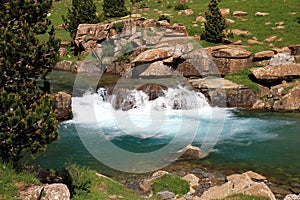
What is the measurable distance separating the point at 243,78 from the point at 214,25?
1335cm

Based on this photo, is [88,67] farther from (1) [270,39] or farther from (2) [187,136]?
(2) [187,136]

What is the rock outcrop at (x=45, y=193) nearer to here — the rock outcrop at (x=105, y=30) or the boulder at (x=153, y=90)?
the boulder at (x=153, y=90)

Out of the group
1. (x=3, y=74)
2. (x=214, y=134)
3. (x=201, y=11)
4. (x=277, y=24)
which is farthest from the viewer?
(x=201, y=11)

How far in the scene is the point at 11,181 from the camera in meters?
13.1

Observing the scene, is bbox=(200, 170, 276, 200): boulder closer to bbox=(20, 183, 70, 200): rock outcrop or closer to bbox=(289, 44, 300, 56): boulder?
bbox=(20, 183, 70, 200): rock outcrop

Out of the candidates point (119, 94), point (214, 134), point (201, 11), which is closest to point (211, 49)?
point (119, 94)

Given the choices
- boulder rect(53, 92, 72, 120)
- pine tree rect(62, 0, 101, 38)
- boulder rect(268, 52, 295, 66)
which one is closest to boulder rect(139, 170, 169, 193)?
boulder rect(53, 92, 72, 120)

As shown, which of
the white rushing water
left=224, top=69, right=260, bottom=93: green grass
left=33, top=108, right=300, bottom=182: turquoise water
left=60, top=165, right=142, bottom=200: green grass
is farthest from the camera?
left=224, top=69, right=260, bottom=93: green grass

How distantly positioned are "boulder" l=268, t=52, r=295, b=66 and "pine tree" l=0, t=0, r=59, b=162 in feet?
101

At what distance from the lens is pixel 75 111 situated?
108ft

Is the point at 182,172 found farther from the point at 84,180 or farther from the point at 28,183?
the point at 28,183

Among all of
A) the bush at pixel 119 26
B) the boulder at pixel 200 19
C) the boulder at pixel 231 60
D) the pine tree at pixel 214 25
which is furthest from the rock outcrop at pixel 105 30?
the boulder at pixel 231 60

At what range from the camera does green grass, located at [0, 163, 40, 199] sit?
12438 mm

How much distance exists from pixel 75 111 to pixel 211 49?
19244 mm
